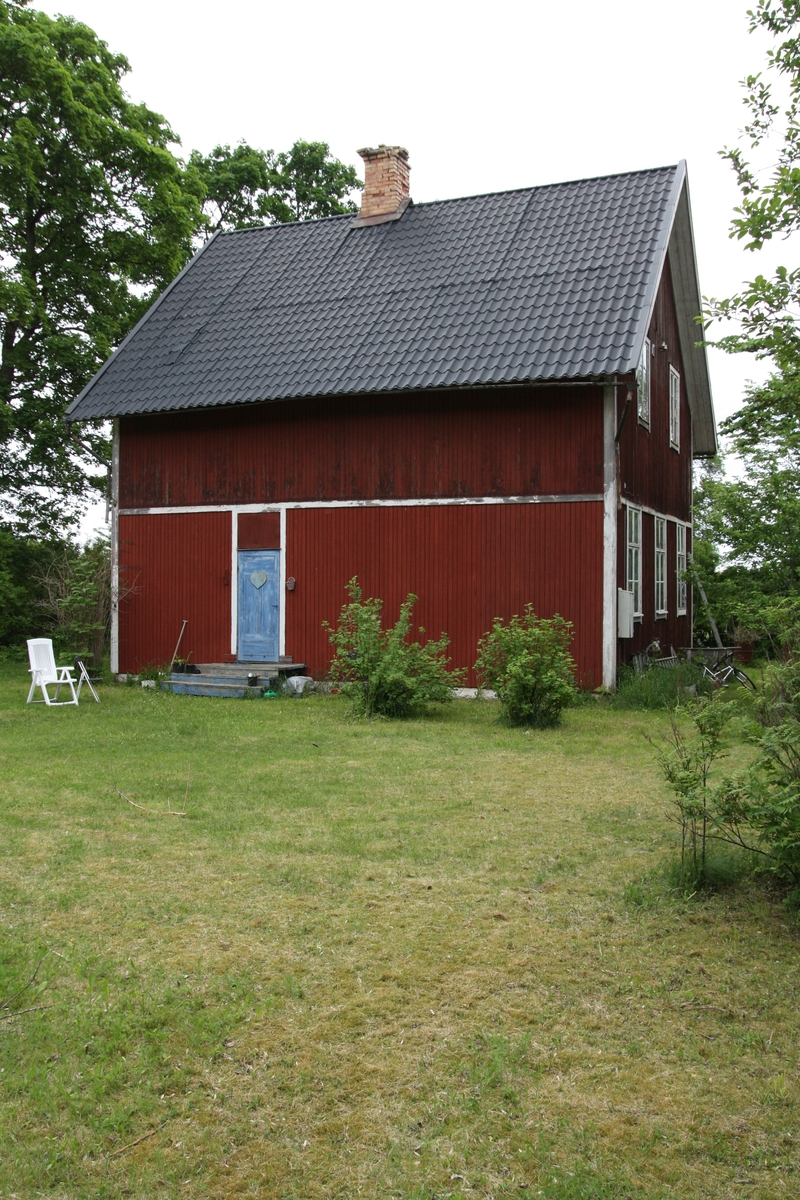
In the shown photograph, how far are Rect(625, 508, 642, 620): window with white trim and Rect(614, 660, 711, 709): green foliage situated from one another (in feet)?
3.93

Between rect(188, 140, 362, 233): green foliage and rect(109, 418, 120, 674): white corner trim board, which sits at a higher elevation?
rect(188, 140, 362, 233): green foliage

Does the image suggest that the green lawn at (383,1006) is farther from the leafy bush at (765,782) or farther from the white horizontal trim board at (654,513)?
the white horizontal trim board at (654,513)

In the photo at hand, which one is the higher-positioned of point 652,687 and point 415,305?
point 415,305

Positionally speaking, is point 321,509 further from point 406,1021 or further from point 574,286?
point 406,1021

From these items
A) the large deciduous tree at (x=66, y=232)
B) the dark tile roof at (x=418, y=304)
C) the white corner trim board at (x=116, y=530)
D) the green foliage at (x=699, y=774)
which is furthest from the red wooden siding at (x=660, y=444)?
the large deciduous tree at (x=66, y=232)

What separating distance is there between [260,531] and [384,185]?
7.18 m

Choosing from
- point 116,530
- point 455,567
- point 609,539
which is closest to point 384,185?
point 116,530

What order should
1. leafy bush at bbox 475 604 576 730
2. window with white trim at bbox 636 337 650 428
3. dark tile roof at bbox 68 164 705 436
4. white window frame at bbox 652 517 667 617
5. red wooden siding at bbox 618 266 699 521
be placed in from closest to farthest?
1. leafy bush at bbox 475 604 576 730
2. dark tile roof at bbox 68 164 705 436
3. red wooden siding at bbox 618 266 699 521
4. window with white trim at bbox 636 337 650 428
5. white window frame at bbox 652 517 667 617

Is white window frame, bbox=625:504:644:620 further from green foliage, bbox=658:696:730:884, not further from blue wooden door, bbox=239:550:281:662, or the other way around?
green foliage, bbox=658:696:730:884

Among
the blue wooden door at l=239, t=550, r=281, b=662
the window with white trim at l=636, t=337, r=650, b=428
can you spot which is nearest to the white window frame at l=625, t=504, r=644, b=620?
the window with white trim at l=636, t=337, r=650, b=428

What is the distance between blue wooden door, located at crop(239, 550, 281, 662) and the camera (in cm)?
1689

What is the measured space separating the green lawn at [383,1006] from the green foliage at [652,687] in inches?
236

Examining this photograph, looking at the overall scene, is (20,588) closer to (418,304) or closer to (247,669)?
(247,669)

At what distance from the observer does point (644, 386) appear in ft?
55.0
